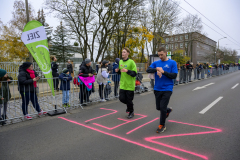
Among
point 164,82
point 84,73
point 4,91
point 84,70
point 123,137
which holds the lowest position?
point 123,137

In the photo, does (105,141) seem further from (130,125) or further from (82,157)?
(130,125)

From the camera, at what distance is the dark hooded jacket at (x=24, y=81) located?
4.86 m

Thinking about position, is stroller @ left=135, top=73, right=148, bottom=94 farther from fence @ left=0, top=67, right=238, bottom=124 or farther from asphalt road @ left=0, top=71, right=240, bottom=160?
asphalt road @ left=0, top=71, right=240, bottom=160

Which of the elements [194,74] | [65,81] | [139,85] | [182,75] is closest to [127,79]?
[65,81]

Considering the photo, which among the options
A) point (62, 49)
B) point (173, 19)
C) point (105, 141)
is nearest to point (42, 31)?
point (105, 141)

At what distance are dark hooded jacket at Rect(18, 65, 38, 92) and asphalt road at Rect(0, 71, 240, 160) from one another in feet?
3.21

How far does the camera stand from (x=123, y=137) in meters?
3.67

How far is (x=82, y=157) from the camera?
2.89 m

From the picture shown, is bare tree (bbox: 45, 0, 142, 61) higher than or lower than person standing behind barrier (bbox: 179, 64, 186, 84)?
higher

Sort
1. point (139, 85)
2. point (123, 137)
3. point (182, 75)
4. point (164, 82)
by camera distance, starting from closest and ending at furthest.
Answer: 1. point (123, 137)
2. point (164, 82)
3. point (139, 85)
4. point (182, 75)

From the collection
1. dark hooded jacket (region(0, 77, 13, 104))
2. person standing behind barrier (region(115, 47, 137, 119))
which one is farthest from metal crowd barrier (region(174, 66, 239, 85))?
dark hooded jacket (region(0, 77, 13, 104))

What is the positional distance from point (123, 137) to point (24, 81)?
3285mm

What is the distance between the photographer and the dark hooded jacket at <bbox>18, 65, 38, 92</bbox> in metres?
4.86

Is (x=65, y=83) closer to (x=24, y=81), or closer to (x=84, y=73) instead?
(x=84, y=73)
